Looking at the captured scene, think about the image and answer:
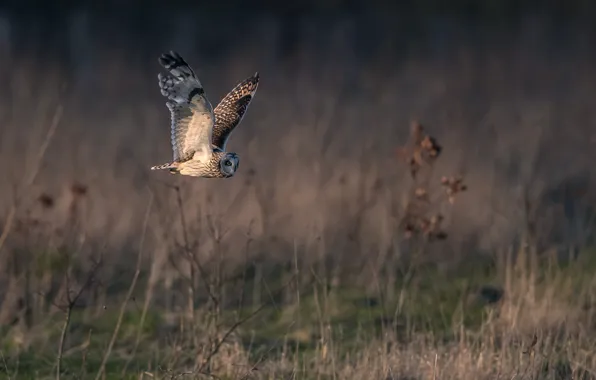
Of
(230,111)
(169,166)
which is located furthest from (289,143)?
(169,166)

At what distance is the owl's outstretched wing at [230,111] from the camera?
6.57 m

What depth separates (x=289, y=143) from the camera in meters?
Answer: 11.1

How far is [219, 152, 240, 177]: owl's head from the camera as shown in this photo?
5.90 metres

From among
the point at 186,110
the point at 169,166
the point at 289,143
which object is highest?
the point at 186,110

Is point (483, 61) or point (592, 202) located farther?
point (483, 61)

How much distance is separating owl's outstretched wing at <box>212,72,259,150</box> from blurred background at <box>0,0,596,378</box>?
14.5 inches

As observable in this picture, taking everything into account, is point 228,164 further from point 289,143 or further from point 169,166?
point 289,143

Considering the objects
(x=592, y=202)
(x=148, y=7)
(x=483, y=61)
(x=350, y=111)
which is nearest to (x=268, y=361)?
(x=592, y=202)

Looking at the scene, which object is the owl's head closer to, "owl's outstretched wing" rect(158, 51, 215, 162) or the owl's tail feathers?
"owl's outstretched wing" rect(158, 51, 215, 162)

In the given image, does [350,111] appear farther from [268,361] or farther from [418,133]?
[268,361]

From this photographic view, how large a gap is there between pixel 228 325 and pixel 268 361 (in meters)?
0.88

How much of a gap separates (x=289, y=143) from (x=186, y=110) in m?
5.05

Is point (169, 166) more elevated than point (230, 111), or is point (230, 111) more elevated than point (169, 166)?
point (230, 111)

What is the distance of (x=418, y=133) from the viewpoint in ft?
25.5
